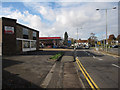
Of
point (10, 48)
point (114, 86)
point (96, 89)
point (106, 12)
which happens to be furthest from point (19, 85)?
point (106, 12)

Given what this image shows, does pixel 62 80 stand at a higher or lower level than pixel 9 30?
lower

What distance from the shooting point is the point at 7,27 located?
19.0 metres

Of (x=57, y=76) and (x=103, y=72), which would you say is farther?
(x=103, y=72)

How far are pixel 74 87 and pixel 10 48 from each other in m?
18.0

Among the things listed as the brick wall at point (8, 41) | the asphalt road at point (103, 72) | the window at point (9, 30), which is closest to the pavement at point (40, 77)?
the asphalt road at point (103, 72)

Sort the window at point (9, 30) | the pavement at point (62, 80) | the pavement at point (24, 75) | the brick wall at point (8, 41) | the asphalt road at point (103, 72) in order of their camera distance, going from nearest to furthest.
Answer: the pavement at point (62, 80), the pavement at point (24, 75), the asphalt road at point (103, 72), the brick wall at point (8, 41), the window at point (9, 30)

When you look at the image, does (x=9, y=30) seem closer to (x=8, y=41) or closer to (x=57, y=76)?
(x=8, y=41)

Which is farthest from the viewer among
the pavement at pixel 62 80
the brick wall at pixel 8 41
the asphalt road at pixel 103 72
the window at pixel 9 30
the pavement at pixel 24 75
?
the window at pixel 9 30

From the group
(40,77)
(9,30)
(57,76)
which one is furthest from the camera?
(9,30)

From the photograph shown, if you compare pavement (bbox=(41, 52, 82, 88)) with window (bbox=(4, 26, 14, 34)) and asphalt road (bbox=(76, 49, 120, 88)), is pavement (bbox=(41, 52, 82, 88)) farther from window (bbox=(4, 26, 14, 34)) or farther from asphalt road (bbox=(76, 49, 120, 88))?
window (bbox=(4, 26, 14, 34))

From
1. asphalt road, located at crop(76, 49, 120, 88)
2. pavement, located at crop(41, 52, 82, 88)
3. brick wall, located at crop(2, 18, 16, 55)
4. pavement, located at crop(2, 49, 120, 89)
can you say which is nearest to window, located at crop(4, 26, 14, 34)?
brick wall, located at crop(2, 18, 16, 55)

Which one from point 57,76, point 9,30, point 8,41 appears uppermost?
point 9,30

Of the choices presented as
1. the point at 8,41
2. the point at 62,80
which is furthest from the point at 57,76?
the point at 8,41

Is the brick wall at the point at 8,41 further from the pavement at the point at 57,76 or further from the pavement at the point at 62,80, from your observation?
the pavement at the point at 62,80
